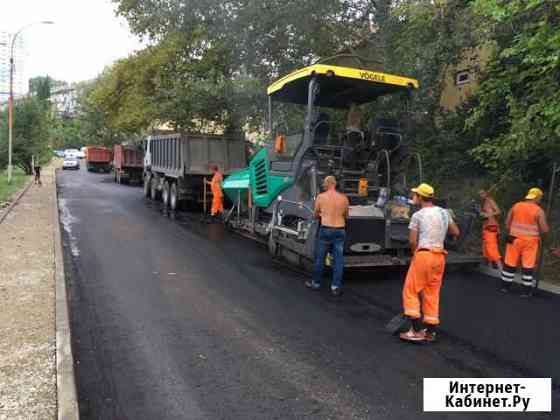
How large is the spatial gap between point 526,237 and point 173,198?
11.4m

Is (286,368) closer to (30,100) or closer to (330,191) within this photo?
(330,191)

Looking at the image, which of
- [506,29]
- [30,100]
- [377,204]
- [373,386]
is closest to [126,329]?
[373,386]

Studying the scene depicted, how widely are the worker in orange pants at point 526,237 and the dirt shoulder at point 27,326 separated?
5.94 m

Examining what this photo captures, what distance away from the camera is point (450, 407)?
3.98 metres

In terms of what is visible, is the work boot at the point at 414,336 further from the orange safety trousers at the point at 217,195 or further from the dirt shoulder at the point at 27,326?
the orange safety trousers at the point at 217,195

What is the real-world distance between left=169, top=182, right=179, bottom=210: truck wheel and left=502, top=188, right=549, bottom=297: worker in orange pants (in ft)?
35.1

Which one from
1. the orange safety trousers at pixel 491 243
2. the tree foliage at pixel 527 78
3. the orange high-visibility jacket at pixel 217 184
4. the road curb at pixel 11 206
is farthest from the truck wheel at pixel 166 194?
the orange safety trousers at pixel 491 243

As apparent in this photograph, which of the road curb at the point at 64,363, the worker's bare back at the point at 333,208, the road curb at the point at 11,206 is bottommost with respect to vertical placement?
the road curb at the point at 64,363

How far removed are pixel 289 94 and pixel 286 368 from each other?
5658mm

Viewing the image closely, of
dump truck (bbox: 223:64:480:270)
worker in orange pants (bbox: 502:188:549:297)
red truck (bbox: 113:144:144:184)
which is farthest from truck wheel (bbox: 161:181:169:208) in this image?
worker in orange pants (bbox: 502:188:549:297)

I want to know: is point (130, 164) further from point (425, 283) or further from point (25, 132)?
point (425, 283)

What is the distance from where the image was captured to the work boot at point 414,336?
206 inches

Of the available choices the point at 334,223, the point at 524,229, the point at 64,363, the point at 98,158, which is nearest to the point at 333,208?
the point at 334,223

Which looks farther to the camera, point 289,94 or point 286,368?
point 289,94
